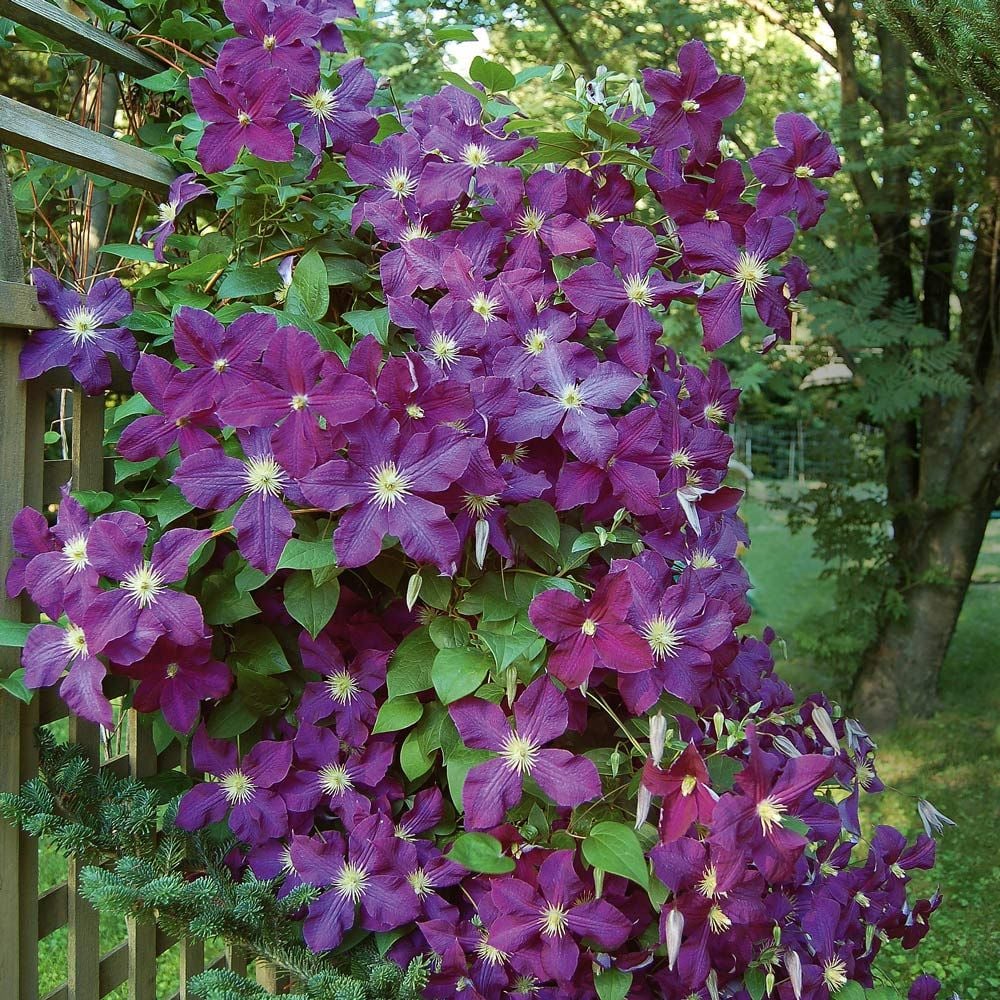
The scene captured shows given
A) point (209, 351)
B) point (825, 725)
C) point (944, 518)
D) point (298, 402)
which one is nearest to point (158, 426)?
point (209, 351)

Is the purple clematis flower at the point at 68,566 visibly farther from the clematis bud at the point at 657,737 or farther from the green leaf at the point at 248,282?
the clematis bud at the point at 657,737

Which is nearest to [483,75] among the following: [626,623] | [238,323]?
[238,323]

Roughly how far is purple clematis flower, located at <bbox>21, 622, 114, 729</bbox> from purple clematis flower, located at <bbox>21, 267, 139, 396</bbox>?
11.9 inches

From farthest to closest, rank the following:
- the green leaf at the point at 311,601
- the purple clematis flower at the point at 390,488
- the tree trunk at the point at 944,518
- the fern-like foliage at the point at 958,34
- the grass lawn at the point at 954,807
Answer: the tree trunk at the point at 944,518, the grass lawn at the point at 954,807, the fern-like foliage at the point at 958,34, the green leaf at the point at 311,601, the purple clematis flower at the point at 390,488

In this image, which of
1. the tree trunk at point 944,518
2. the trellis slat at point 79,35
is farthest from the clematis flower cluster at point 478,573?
the tree trunk at point 944,518

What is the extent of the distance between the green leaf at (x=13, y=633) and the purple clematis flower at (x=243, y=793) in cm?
25

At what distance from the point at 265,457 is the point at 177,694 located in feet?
1.01

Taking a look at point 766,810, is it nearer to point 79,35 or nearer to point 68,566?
point 68,566

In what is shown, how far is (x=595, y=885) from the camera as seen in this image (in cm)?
105

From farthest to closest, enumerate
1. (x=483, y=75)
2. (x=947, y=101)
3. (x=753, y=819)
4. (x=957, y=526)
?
(x=957, y=526)
(x=947, y=101)
(x=483, y=75)
(x=753, y=819)

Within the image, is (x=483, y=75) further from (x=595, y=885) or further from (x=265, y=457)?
(x=595, y=885)

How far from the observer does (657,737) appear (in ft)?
3.22

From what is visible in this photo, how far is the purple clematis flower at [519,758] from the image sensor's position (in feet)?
3.24

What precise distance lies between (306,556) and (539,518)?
26 cm
